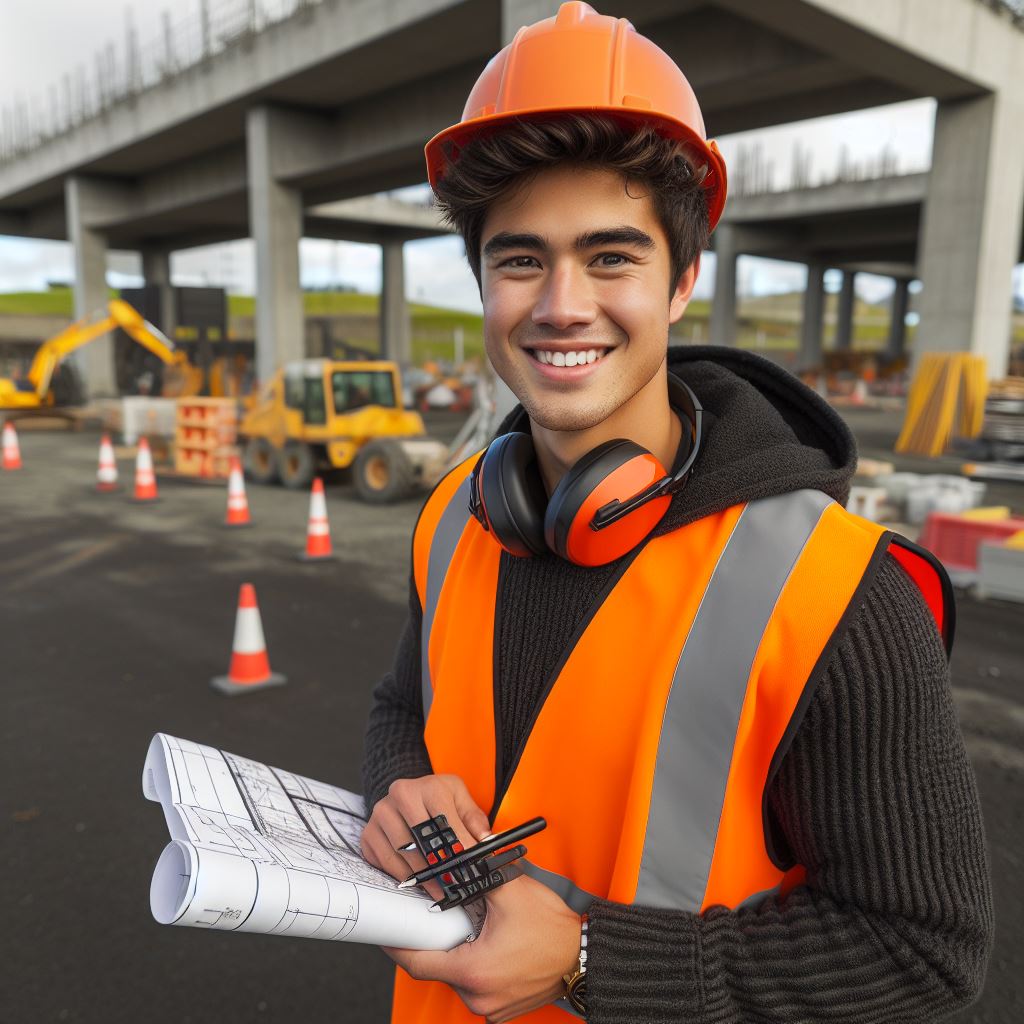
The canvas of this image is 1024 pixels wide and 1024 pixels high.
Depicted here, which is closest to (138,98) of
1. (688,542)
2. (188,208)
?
(188,208)

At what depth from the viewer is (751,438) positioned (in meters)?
1.32

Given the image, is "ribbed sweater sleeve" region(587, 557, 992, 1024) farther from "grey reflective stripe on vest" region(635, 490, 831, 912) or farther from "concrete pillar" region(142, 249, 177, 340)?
"concrete pillar" region(142, 249, 177, 340)

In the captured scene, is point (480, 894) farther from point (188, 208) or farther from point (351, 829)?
point (188, 208)

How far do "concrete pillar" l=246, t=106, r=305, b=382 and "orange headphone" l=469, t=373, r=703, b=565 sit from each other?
68.2 feet

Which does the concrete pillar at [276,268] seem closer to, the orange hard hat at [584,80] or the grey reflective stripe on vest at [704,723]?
the orange hard hat at [584,80]

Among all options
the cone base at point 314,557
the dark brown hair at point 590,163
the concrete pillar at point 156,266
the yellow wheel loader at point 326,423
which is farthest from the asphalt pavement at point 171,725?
the concrete pillar at point 156,266

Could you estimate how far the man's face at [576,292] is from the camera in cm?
126

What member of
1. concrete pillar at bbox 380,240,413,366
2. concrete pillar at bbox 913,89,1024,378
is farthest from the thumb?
concrete pillar at bbox 380,240,413,366

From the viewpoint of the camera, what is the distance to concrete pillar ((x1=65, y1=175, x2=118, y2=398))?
29.1 metres

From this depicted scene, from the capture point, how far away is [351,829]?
145 cm

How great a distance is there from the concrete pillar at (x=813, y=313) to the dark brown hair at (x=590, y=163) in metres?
40.6

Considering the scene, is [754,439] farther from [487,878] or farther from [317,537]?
[317,537]

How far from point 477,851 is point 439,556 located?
23.5 inches

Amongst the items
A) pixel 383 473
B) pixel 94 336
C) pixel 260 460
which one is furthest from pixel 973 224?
pixel 94 336
